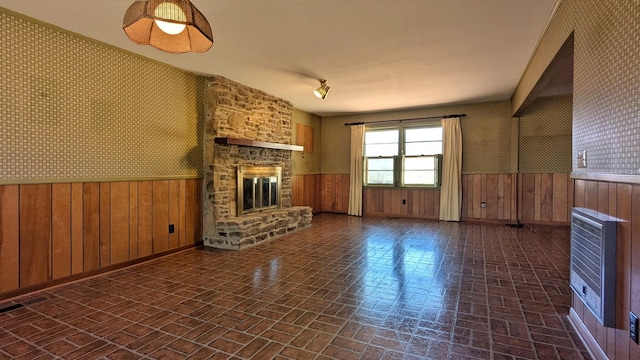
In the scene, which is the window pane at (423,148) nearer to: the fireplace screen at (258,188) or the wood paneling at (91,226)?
the fireplace screen at (258,188)

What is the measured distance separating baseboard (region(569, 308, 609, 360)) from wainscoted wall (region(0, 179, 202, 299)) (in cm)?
425

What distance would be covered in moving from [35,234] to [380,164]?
612 centimetres

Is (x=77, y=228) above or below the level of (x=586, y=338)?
above

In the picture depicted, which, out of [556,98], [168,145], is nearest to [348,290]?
[168,145]

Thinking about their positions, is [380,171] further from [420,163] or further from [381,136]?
[420,163]

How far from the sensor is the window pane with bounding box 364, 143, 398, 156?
23.3ft

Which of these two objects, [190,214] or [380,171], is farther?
[380,171]

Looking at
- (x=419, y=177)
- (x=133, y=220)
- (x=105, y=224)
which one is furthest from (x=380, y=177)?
(x=105, y=224)

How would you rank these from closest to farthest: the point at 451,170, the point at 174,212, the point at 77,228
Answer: the point at 77,228
the point at 174,212
the point at 451,170

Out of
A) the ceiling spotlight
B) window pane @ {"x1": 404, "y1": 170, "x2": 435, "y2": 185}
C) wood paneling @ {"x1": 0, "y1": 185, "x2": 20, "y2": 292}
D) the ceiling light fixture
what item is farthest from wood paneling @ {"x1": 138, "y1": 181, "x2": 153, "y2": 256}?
window pane @ {"x1": 404, "y1": 170, "x2": 435, "y2": 185}

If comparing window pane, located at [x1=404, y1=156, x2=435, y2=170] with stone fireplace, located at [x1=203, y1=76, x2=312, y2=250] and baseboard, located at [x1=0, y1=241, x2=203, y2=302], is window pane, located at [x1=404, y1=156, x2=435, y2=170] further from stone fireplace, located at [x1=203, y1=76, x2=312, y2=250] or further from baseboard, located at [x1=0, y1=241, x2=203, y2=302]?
baseboard, located at [x1=0, y1=241, x2=203, y2=302]

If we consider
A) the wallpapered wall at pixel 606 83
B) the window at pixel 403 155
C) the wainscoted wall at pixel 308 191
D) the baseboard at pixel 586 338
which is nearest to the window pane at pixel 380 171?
the window at pixel 403 155

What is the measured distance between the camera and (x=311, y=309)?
242 cm

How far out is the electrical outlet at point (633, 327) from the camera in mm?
1355
